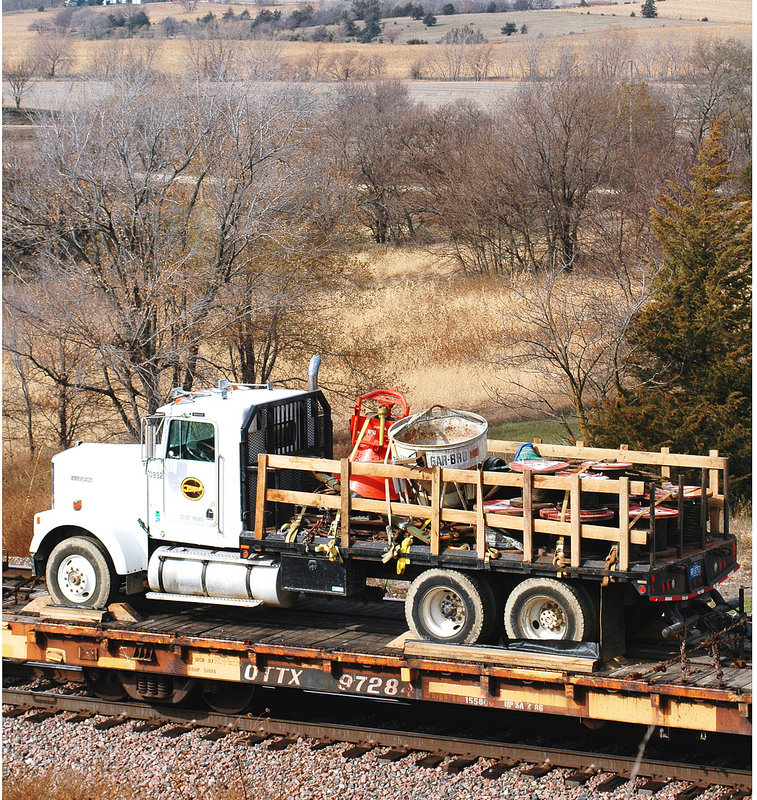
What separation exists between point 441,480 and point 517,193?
1368 inches

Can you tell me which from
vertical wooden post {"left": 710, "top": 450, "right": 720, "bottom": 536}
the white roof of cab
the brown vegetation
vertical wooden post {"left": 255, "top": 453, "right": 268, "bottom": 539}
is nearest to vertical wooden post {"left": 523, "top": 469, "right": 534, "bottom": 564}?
vertical wooden post {"left": 710, "top": 450, "right": 720, "bottom": 536}

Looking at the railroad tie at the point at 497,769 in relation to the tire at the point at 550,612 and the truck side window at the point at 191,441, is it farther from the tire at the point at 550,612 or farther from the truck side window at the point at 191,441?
the truck side window at the point at 191,441

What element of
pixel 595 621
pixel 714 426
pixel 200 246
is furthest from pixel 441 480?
pixel 200 246

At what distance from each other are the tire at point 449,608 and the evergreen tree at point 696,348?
34.3 ft

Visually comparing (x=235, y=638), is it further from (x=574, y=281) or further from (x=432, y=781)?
(x=574, y=281)

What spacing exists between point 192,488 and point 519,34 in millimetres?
96008

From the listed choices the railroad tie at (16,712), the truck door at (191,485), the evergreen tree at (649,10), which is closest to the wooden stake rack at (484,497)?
the truck door at (191,485)

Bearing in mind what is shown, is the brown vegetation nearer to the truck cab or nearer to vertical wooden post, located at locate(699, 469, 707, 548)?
the truck cab

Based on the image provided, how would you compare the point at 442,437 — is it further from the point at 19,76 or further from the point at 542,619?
the point at 19,76

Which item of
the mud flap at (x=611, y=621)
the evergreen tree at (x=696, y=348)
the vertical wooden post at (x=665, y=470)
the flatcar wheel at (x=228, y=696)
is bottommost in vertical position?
the flatcar wheel at (x=228, y=696)

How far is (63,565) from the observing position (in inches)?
468

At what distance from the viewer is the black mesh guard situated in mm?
11141

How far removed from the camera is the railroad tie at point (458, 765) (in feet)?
33.1

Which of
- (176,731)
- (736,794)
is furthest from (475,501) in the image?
(176,731)
